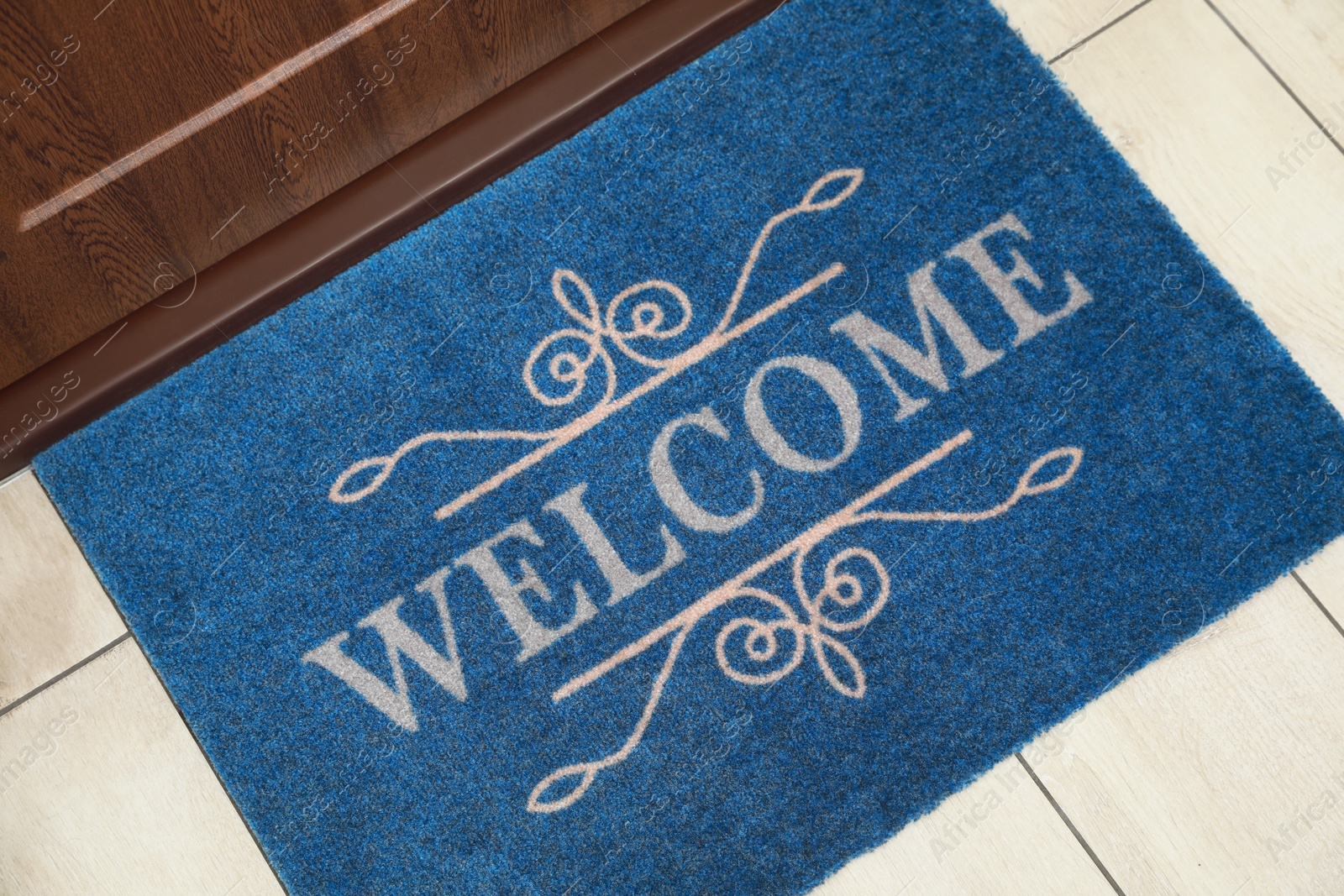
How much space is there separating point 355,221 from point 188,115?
27 centimetres

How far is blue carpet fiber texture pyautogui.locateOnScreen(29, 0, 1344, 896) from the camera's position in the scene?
1.30 m

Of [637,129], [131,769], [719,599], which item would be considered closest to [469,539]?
[719,599]

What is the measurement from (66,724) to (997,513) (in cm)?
137

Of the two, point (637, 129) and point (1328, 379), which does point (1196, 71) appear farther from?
point (637, 129)

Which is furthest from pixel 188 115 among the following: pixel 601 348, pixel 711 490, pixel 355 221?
pixel 711 490

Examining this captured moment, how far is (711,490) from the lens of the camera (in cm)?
135

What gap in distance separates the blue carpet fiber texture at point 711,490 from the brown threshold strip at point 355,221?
36mm

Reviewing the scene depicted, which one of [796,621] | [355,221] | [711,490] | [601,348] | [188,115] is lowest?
[796,621]

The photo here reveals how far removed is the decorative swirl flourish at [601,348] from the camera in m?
1.37

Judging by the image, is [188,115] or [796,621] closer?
[188,115]

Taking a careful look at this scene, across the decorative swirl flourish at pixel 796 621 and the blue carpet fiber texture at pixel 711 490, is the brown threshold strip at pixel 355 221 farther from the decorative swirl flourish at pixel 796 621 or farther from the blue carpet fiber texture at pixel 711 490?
the decorative swirl flourish at pixel 796 621

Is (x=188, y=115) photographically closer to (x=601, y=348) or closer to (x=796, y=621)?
(x=601, y=348)

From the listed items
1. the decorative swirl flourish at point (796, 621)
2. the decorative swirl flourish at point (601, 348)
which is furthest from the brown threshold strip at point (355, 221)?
the decorative swirl flourish at point (796, 621)

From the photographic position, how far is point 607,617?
4.36 feet
